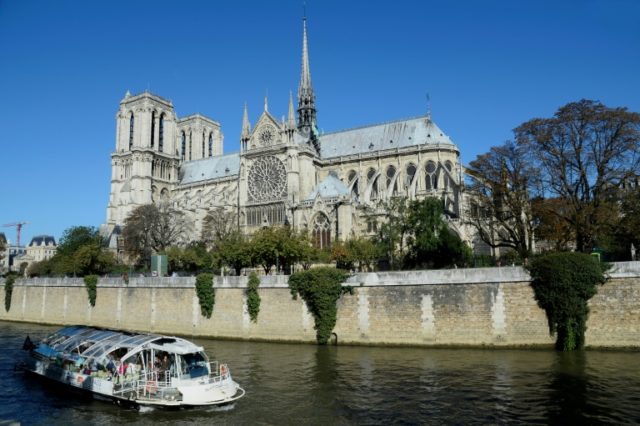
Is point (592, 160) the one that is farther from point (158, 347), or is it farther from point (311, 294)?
point (158, 347)

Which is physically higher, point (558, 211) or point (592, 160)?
point (592, 160)

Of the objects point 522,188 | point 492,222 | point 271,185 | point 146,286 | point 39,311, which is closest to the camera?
point 522,188

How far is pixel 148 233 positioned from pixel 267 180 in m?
16.3

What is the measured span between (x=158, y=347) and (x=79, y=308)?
101ft

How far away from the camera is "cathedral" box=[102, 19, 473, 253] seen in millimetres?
56625

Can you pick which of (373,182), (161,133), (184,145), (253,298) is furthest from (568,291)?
(184,145)

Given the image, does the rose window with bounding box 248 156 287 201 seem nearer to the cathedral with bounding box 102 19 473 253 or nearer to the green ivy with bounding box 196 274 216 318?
the cathedral with bounding box 102 19 473 253

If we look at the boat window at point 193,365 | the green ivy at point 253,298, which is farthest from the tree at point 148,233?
the boat window at point 193,365

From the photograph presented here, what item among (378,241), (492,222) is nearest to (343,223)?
(378,241)

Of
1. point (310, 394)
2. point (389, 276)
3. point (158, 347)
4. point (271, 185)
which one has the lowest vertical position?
point (310, 394)

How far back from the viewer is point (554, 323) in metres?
26.8

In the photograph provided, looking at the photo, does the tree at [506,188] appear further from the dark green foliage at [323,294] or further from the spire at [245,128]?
the spire at [245,128]

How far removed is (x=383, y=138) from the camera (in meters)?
72.9

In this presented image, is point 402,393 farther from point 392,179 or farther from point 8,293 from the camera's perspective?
point 8,293
